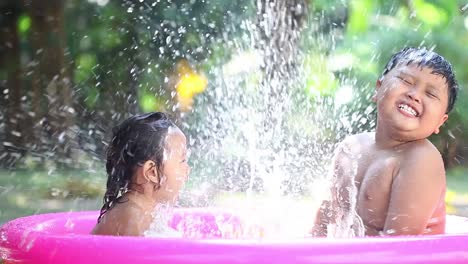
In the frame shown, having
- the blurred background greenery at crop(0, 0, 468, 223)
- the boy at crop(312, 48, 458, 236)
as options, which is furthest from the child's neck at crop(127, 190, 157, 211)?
the blurred background greenery at crop(0, 0, 468, 223)

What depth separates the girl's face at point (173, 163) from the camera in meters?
2.46

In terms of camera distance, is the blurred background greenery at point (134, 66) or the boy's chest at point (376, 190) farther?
the blurred background greenery at point (134, 66)

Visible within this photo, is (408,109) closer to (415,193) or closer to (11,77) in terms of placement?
(415,193)

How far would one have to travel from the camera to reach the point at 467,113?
7242mm

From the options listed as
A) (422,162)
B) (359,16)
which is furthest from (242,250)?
(359,16)

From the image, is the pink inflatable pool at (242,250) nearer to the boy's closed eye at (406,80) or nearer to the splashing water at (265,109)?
the boy's closed eye at (406,80)

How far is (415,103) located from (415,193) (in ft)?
0.87

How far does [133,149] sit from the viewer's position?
97.0 inches

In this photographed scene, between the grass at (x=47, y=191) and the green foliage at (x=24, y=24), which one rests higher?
the green foliage at (x=24, y=24)

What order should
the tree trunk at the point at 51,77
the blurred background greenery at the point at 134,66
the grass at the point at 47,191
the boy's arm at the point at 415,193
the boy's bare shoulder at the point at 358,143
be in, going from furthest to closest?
the tree trunk at the point at 51,77 < the blurred background greenery at the point at 134,66 < the grass at the point at 47,191 < the boy's bare shoulder at the point at 358,143 < the boy's arm at the point at 415,193

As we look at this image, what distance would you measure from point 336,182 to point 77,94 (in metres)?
6.16

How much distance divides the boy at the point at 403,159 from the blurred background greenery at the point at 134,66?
10.0 ft

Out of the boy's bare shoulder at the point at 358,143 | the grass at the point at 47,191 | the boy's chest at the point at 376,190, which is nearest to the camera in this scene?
the boy's chest at the point at 376,190

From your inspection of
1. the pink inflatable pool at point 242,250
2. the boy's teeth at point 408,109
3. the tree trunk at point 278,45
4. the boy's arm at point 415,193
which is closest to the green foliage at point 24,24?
the tree trunk at point 278,45
